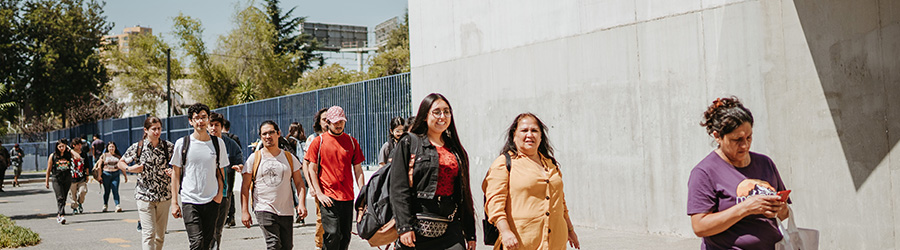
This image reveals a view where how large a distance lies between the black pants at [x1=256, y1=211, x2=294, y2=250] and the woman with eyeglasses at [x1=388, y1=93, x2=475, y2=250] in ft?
8.24

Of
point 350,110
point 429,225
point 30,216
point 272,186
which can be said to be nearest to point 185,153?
point 272,186

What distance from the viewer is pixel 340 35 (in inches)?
3971

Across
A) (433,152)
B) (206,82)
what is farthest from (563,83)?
(206,82)

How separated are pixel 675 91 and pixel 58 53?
36.9 m

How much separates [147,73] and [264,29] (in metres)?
8.17

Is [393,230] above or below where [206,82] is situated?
below

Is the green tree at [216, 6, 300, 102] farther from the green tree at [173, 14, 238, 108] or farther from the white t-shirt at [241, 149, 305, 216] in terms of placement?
the white t-shirt at [241, 149, 305, 216]

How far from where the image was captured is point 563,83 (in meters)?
10.9

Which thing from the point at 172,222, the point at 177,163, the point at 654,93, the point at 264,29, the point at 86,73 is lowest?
the point at 172,222

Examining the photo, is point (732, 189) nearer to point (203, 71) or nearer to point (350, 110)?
point (350, 110)

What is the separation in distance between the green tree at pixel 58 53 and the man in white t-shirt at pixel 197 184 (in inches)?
1373

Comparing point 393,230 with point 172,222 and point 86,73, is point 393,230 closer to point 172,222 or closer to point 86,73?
point 172,222

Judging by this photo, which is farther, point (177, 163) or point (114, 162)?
point (114, 162)

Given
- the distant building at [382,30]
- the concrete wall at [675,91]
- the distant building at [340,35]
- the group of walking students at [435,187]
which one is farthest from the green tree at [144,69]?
the group of walking students at [435,187]
